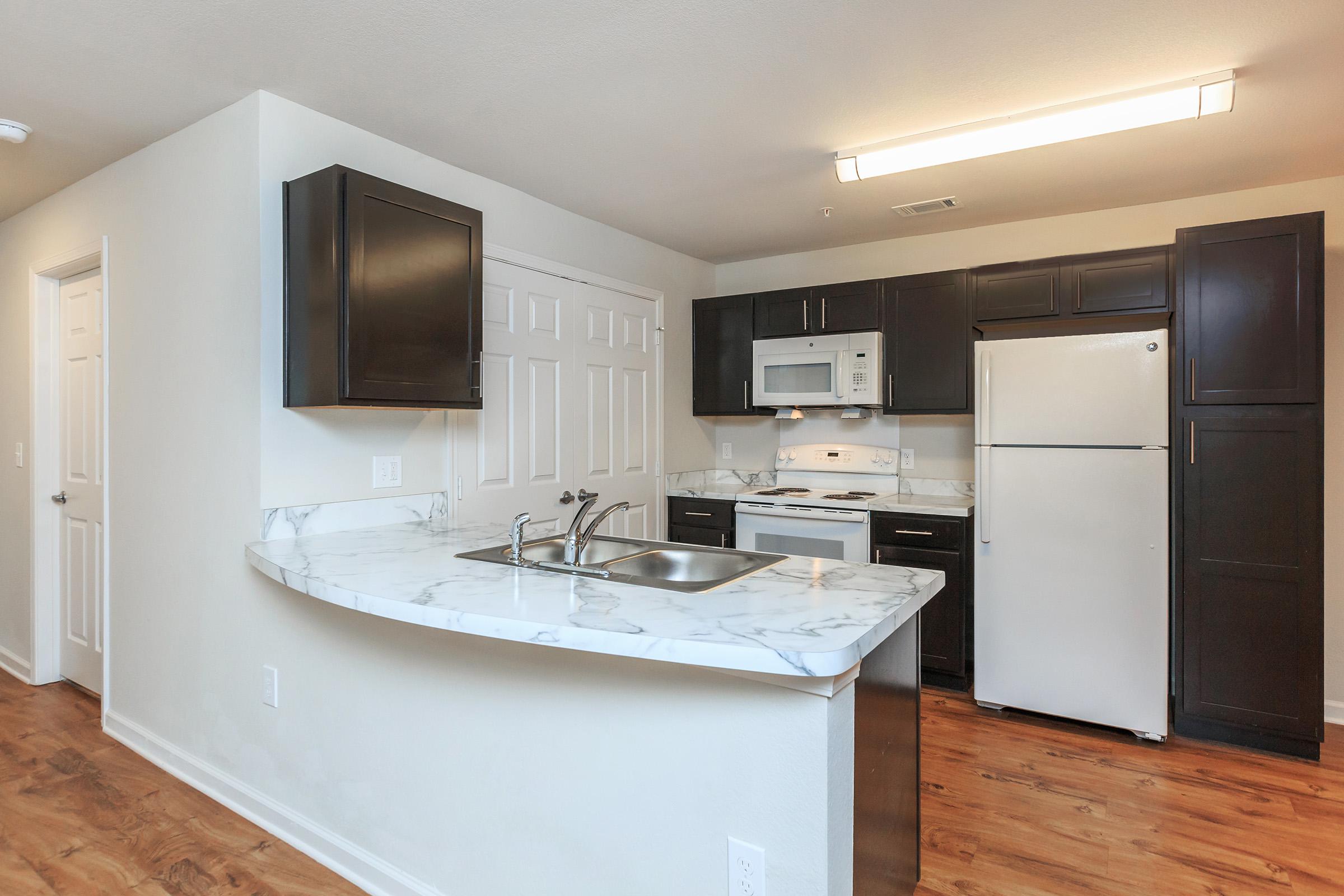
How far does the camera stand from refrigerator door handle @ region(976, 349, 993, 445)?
10.8 ft

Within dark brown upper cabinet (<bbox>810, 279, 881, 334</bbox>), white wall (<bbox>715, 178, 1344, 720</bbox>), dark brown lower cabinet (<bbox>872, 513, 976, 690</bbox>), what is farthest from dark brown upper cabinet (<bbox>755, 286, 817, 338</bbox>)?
dark brown lower cabinet (<bbox>872, 513, 976, 690</bbox>)

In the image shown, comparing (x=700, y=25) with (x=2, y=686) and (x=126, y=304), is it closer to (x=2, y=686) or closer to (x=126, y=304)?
(x=126, y=304)

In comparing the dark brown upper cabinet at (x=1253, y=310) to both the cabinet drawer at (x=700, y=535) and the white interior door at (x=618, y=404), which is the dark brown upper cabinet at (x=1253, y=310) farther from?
the white interior door at (x=618, y=404)

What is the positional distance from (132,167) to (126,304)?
1.72ft

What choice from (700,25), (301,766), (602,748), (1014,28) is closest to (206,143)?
(700,25)

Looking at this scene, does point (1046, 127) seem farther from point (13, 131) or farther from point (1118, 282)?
point (13, 131)

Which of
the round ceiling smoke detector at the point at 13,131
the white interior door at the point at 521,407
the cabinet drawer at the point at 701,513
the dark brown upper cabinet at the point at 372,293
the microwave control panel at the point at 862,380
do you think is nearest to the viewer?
the dark brown upper cabinet at the point at 372,293

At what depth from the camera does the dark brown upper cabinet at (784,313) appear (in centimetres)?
422

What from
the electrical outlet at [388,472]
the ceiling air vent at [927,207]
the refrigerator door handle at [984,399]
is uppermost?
the ceiling air vent at [927,207]

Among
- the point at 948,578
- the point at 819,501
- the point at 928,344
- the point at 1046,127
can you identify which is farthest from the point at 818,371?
the point at 1046,127

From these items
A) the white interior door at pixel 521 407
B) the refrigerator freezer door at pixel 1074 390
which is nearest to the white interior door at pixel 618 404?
the white interior door at pixel 521 407

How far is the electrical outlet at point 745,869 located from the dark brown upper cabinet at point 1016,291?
9.96 feet

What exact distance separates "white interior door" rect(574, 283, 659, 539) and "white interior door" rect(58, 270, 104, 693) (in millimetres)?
2089

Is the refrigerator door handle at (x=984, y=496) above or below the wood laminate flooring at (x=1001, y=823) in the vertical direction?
above
